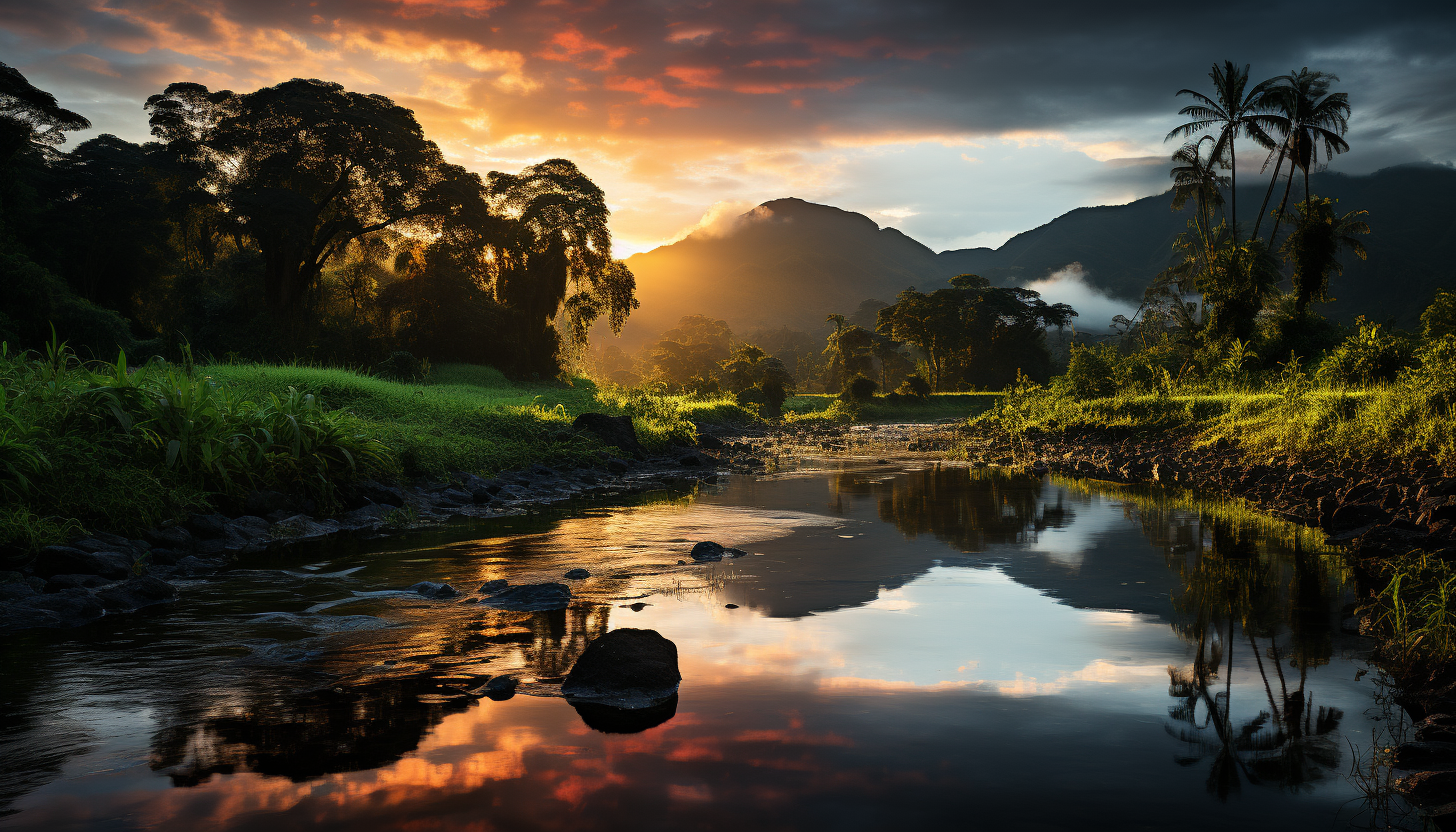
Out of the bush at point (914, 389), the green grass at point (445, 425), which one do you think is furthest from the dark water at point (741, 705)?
the bush at point (914, 389)

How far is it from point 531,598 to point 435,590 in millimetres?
960

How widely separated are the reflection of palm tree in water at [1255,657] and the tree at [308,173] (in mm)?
31086

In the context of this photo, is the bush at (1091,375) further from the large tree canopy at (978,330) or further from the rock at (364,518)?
the large tree canopy at (978,330)

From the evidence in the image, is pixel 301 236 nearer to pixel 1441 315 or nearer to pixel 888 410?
pixel 888 410

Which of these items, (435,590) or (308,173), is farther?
(308,173)

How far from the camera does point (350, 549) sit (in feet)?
30.6

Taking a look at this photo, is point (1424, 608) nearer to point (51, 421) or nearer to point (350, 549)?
point (350, 549)

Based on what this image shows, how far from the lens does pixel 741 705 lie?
454 centimetres

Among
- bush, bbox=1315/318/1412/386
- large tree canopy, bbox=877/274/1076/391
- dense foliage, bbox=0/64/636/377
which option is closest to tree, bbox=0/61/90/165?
dense foliage, bbox=0/64/636/377

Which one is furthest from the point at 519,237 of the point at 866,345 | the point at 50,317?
the point at 866,345

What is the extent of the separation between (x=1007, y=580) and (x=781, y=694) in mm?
3738

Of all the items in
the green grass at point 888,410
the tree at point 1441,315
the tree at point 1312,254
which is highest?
the tree at point 1312,254

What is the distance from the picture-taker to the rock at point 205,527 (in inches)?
351

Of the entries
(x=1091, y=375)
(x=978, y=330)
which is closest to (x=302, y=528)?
(x=1091, y=375)
